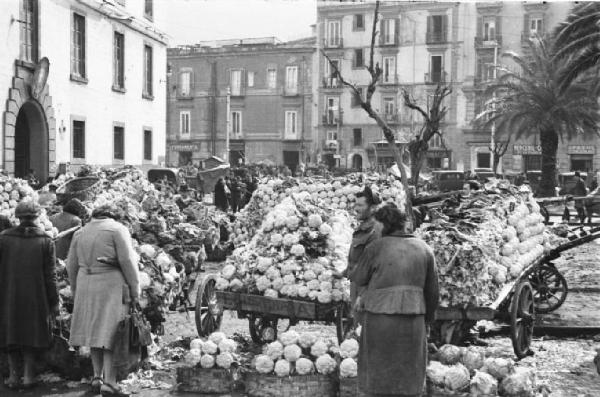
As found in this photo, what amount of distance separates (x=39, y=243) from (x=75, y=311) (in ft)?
2.60

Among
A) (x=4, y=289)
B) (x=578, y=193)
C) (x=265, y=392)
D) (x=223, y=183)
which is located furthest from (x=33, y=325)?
(x=578, y=193)

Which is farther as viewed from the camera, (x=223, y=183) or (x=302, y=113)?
(x=302, y=113)

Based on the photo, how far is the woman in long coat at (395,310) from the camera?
4.99 metres

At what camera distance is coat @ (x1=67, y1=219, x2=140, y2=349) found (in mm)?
6352

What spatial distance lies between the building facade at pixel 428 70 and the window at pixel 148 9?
2451 centimetres

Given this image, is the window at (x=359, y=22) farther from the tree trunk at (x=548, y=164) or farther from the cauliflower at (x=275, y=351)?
the cauliflower at (x=275, y=351)

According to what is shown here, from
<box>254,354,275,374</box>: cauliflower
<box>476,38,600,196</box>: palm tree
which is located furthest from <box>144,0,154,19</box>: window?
<box>254,354,275,374</box>: cauliflower

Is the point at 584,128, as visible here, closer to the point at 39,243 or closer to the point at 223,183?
the point at 223,183

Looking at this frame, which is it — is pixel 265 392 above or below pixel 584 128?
below

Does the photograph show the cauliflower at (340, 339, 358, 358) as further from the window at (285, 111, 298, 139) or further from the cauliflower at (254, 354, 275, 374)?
the window at (285, 111, 298, 139)

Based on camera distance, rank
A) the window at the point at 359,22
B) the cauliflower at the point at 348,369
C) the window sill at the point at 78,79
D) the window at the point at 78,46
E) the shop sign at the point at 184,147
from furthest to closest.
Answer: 1. the shop sign at the point at 184,147
2. the window at the point at 359,22
3. the window at the point at 78,46
4. the window sill at the point at 78,79
5. the cauliflower at the point at 348,369

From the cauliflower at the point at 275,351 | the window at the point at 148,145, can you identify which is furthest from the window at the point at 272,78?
the cauliflower at the point at 275,351

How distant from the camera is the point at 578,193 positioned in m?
26.9

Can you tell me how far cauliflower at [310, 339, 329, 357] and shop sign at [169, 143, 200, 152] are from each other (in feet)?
186
